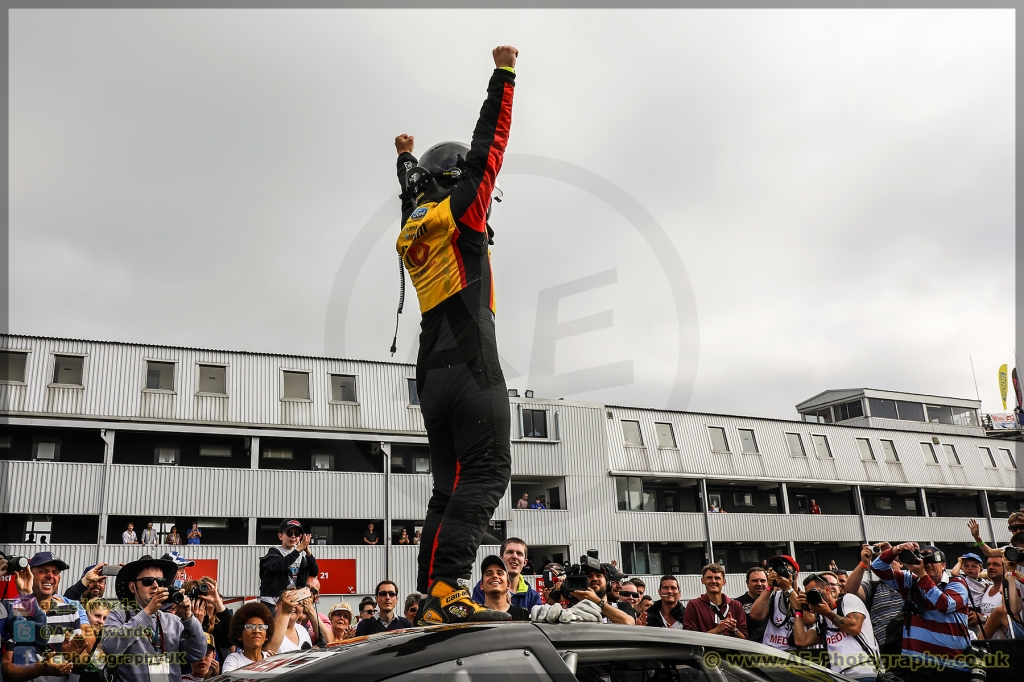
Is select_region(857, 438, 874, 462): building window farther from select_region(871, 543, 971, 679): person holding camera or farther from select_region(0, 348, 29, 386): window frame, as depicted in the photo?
select_region(0, 348, 29, 386): window frame

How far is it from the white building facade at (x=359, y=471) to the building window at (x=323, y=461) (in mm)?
59

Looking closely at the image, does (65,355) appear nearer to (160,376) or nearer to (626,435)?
(160,376)

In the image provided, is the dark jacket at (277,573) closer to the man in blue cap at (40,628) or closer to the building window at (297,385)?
the man in blue cap at (40,628)

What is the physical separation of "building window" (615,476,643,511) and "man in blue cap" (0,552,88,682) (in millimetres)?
31894

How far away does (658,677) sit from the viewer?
3480mm

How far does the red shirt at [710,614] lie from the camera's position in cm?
815

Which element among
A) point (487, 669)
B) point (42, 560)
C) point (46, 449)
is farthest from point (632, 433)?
point (487, 669)

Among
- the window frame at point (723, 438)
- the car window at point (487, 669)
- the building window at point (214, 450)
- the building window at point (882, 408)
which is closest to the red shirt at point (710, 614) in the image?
the car window at point (487, 669)

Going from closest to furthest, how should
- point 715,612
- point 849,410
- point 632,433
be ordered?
1. point 715,612
2. point 632,433
3. point 849,410

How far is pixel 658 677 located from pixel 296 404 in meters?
29.7

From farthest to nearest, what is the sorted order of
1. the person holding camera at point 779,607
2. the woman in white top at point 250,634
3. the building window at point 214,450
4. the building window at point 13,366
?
the building window at point 214,450
the building window at point 13,366
the person holding camera at point 779,607
the woman in white top at point 250,634

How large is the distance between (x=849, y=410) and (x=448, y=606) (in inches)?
1997

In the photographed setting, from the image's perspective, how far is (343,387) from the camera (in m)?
32.8

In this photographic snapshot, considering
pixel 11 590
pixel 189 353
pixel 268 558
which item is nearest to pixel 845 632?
pixel 268 558
